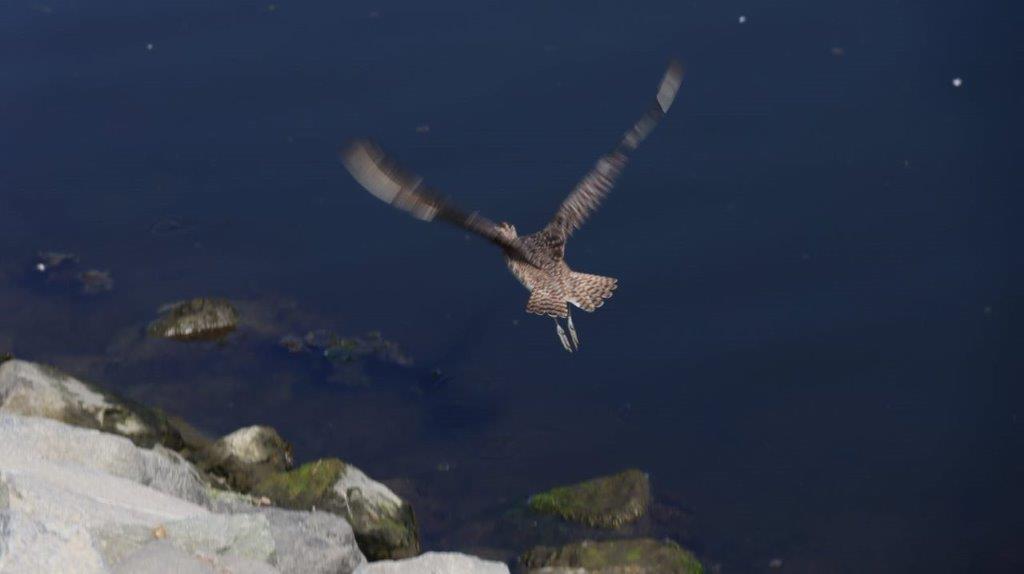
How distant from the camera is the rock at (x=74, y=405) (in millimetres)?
7574

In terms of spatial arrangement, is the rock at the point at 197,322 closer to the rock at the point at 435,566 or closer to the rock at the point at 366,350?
the rock at the point at 366,350

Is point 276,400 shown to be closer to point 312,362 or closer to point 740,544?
point 312,362

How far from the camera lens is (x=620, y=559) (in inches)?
294

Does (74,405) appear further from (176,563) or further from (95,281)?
(95,281)

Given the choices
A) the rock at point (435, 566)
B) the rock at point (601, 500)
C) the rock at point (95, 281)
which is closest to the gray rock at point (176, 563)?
the rock at point (435, 566)

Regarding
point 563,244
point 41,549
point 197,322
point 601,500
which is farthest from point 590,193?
point 41,549

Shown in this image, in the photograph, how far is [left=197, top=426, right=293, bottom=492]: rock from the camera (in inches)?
309

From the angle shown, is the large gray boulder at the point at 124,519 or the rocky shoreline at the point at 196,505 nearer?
the large gray boulder at the point at 124,519

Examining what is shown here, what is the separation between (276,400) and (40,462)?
2925 mm

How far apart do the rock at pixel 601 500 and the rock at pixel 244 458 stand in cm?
166

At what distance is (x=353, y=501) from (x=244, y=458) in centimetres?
87

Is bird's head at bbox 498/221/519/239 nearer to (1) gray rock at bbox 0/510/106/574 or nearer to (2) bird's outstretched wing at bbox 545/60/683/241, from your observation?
(2) bird's outstretched wing at bbox 545/60/683/241

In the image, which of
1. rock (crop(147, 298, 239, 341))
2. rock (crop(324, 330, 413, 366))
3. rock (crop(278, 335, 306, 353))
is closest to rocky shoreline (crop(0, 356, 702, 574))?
rock (crop(147, 298, 239, 341))

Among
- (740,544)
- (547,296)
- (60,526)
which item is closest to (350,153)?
(547,296)
